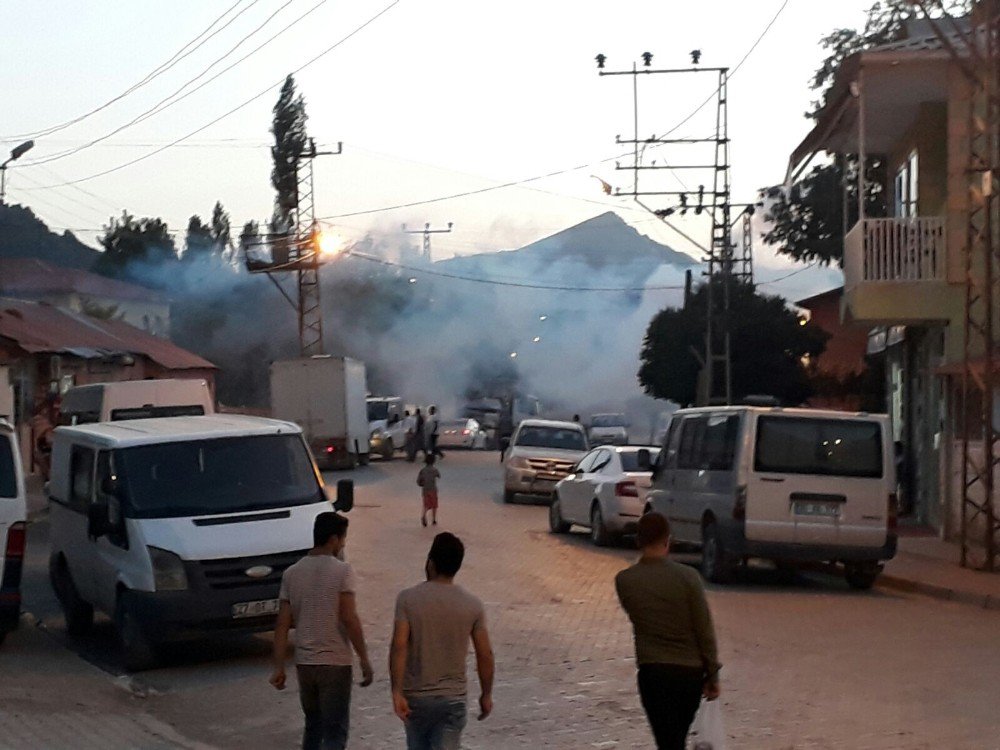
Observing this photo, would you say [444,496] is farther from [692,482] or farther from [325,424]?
[692,482]

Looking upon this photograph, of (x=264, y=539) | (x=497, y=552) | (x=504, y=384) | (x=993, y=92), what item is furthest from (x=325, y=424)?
(x=504, y=384)

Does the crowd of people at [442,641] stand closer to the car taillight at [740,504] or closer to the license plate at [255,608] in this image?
the license plate at [255,608]

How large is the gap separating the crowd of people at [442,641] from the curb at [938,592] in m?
9.72

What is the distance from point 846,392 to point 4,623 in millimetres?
39292

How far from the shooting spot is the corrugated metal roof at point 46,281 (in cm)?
7456

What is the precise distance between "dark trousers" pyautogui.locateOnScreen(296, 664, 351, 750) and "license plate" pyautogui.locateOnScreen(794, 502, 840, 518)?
1042cm

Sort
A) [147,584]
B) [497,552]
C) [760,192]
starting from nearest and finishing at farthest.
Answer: [147,584], [497,552], [760,192]

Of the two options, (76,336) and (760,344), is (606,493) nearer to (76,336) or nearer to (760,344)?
(760,344)

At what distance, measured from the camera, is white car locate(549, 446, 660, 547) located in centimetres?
2194

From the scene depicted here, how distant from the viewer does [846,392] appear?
4884 cm

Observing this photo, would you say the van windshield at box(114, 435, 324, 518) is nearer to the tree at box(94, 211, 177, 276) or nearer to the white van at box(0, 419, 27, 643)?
the white van at box(0, 419, 27, 643)

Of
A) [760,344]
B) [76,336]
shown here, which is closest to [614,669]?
[760,344]

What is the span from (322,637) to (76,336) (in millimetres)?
44687

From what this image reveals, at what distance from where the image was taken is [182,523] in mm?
12281
